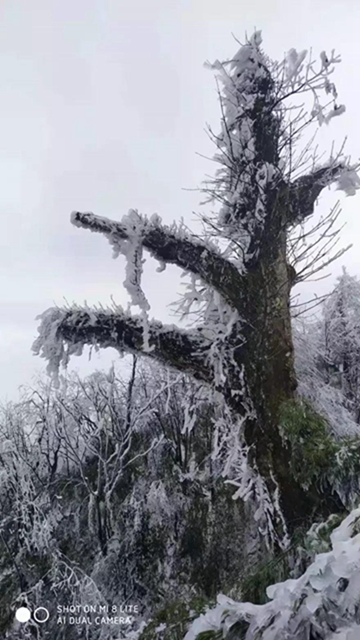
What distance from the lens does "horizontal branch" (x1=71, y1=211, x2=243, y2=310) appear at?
3398mm

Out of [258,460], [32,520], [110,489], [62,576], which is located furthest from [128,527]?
[258,460]

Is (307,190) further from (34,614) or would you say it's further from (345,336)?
(34,614)

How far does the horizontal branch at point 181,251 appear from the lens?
340 centimetres

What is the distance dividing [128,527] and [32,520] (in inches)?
75.5

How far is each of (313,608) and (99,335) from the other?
8.35 feet

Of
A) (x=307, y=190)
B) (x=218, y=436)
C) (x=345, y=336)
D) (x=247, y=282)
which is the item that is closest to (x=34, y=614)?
(x=218, y=436)

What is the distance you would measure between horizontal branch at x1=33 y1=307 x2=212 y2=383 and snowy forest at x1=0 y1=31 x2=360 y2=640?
1 cm

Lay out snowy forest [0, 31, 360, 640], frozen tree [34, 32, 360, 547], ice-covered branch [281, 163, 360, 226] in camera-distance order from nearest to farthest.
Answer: snowy forest [0, 31, 360, 640] < frozen tree [34, 32, 360, 547] < ice-covered branch [281, 163, 360, 226]

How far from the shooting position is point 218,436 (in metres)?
4.12

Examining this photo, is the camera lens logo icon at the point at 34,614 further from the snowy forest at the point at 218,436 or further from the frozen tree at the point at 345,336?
the frozen tree at the point at 345,336

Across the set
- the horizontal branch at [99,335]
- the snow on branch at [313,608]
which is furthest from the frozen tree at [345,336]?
the snow on branch at [313,608]

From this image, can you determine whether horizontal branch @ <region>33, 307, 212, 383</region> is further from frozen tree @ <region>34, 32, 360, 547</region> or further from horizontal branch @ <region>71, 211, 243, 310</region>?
horizontal branch @ <region>71, 211, 243, 310</region>

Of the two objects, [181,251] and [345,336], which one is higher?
[181,251]

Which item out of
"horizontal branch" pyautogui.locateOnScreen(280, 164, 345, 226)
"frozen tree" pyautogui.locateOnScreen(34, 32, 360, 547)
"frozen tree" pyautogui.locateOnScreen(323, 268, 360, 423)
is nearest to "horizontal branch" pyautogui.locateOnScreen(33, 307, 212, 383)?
"frozen tree" pyautogui.locateOnScreen(34, 32, 360, 547)
